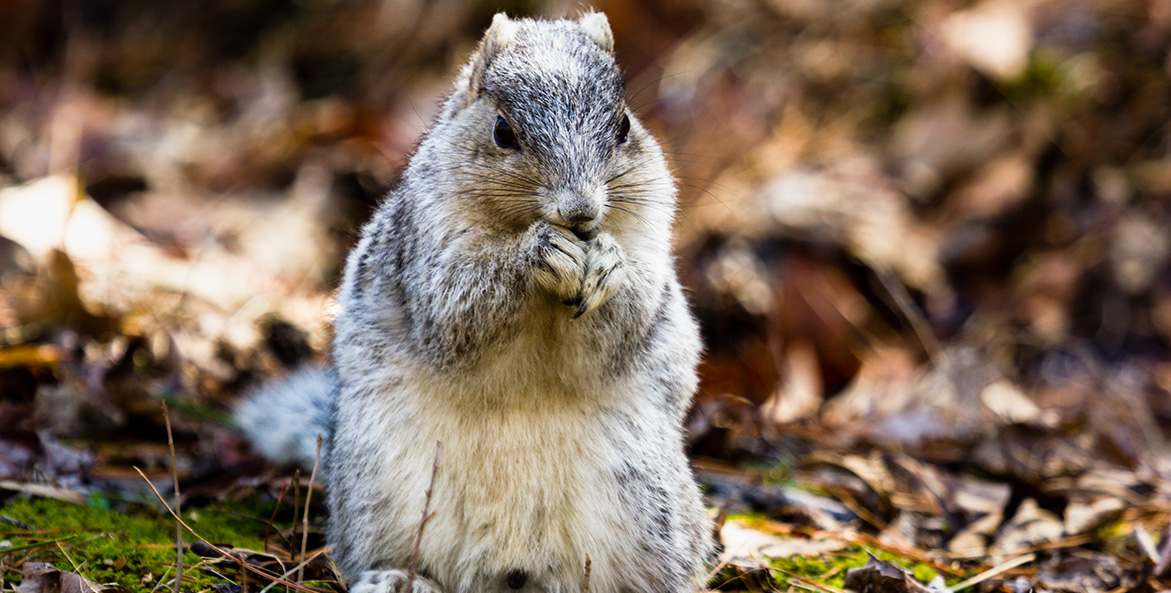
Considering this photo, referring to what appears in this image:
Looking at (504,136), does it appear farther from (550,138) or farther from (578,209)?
(578,209)

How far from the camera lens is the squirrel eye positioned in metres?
3.05

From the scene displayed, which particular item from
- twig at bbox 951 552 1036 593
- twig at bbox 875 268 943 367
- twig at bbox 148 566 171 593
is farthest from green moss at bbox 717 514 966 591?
twig at bbox 875 268 943 367

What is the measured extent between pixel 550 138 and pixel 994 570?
2.32 metres

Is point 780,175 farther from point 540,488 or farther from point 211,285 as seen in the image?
point 540,488

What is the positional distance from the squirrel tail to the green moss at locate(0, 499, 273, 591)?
0.99 ft

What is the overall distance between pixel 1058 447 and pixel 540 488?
3.44 meters

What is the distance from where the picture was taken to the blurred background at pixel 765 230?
450 centimetres

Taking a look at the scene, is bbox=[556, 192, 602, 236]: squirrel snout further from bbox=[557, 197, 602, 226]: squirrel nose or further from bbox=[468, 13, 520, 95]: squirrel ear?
bbox=[468, 13, 520, 95]: squirrel ear

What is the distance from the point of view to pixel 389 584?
2.99 metres

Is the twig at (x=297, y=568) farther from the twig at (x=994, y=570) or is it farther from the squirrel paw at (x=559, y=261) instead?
the twig at (x=994, y=570)

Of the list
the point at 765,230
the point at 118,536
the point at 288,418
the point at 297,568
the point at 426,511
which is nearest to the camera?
the point at 426,511

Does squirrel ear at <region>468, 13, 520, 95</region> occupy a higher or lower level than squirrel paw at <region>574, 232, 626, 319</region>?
higher

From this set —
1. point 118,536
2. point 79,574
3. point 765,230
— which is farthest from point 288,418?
point 765,230

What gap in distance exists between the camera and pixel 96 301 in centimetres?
544
